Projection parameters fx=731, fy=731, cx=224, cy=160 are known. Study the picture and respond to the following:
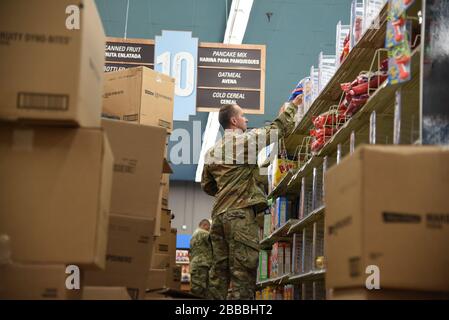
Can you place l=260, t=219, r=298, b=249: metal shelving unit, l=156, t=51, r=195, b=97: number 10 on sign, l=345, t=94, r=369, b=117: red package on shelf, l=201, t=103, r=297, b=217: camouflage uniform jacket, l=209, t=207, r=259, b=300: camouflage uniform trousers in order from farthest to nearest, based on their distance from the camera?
l=156, t=51, r=195, b=97: number 10 on sign → l=260, t=219, r=298, b=249: metal shelving unit → l=201, t=103, r=297, b=217: camouflage uniform jacket → l=209, t=207, r=259, b=300: camouflage uniform trousers → l=345, t=94, r=369, b=117: red package on shelf

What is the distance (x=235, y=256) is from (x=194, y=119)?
30.9 feet

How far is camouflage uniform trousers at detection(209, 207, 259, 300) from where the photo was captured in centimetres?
572

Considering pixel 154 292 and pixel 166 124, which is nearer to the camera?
pixel 154 292

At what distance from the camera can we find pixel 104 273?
3.45m

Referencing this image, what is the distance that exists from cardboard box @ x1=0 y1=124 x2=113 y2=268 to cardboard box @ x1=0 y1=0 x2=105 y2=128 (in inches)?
3.5

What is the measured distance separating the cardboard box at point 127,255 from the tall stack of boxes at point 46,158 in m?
0.59

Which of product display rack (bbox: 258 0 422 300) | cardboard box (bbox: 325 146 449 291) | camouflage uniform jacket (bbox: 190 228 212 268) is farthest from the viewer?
camouflage uniform jacket (bbox: 190 228 212 268)

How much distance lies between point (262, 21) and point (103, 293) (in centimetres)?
771

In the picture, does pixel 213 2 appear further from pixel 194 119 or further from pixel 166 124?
pixel 194 119

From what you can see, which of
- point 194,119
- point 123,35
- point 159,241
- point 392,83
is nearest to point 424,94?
point 392,83

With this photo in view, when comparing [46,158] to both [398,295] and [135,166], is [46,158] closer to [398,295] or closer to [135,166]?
[135,166]

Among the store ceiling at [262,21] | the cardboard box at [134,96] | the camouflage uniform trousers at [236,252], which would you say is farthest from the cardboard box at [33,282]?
the store ceiling at [262,21]

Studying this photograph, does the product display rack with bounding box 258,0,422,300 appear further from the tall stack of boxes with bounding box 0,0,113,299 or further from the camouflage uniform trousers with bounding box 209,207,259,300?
the tall stack of boxes with bounding box 0,0,113,299

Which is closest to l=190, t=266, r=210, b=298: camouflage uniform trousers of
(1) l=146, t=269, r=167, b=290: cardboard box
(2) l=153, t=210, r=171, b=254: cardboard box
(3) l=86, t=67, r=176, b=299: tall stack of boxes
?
(2) l=153, t=210, r=171, b=254: cardboard box
